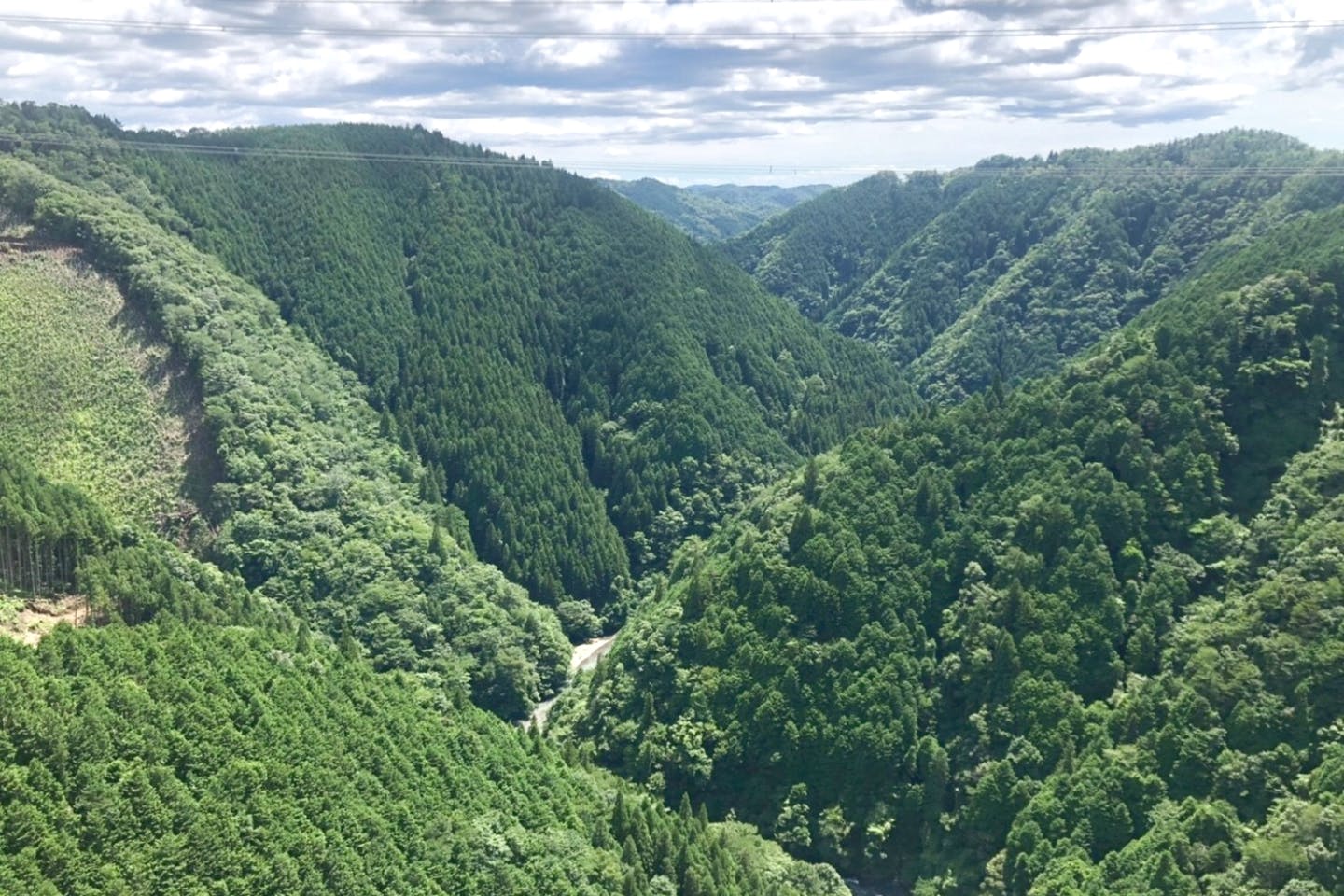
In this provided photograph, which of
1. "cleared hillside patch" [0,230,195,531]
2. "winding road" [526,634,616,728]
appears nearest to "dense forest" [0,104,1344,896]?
"cleared hillside patch" [0,230,195,531]

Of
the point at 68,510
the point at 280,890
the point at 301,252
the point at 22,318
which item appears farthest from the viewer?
the point at 301,252

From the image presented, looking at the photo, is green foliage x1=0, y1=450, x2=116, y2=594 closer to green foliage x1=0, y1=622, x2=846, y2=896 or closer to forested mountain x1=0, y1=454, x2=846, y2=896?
forested mountain x1=0, y1=454, x2=846, y2=896

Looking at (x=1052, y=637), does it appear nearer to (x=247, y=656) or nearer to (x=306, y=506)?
(x=247, y=656)

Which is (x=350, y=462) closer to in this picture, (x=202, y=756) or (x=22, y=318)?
(x=22, y=318)

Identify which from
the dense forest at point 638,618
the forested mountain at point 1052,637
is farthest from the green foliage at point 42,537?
the forested mountain at point 1052,637

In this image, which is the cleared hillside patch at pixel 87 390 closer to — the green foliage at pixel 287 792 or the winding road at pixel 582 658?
the green foliage at pixel 287 792

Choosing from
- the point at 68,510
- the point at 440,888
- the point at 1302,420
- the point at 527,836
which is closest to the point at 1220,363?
the point at 1302,420
